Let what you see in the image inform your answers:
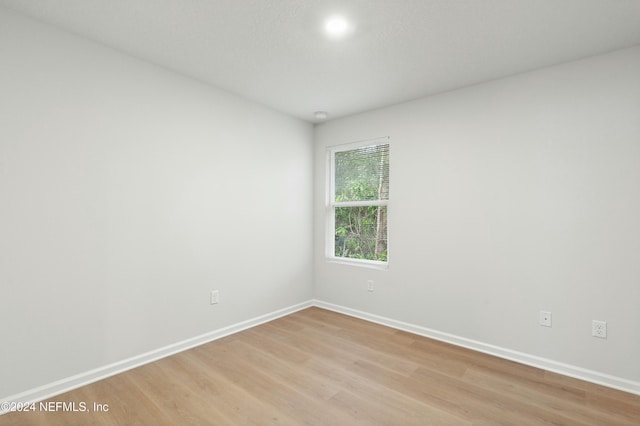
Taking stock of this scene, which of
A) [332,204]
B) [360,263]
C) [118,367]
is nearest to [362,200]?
[332,204]

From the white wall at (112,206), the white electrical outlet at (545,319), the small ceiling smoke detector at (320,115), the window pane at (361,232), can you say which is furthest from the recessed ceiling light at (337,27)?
the white electrical outlet at (545,319)

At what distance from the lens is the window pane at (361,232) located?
3.66m

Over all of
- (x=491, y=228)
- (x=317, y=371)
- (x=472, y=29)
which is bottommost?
(x=317, y=371)

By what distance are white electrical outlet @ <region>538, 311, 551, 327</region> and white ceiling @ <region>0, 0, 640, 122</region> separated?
6.67ft

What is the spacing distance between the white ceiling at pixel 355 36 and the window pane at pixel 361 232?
1.49 meters

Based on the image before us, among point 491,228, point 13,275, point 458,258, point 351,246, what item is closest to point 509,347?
point 458,258

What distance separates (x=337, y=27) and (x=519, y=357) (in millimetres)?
2986

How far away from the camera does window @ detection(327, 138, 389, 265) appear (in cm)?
365

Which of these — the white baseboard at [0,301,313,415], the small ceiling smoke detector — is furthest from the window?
the white baseboard at [0,301,313,415]

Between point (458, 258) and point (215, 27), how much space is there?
9.21 ft

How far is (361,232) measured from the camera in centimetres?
388

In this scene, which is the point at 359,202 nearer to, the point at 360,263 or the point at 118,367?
the point at 360,263

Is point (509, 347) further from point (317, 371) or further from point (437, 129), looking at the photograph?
point (437, 129)

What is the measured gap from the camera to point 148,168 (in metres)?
2.59
